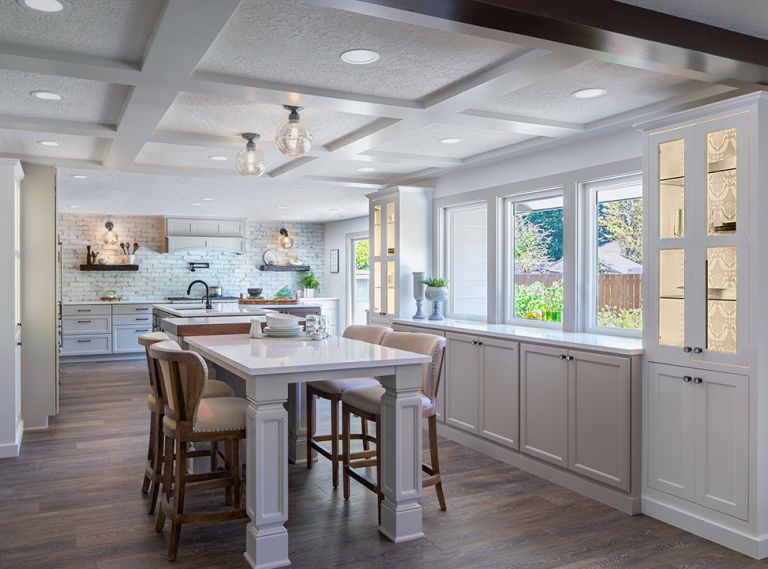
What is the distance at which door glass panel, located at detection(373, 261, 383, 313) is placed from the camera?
6.57m

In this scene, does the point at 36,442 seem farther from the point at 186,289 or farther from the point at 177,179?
the point at 186,289

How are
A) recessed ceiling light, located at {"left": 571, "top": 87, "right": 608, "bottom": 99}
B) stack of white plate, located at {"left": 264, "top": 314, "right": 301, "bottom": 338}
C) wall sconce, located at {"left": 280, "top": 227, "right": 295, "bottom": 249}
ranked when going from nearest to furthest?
1. recessed ceiling light, located at {"left": 571, "top": 87, "right": 608, "bottom": 99}
2. stack of white plate, located at {"left": 264, "top": 314, "right": 301, "bottom": 338}
3. wall sconce, located at {"left": 280, "top": 227, "right": 295, "bottom": 249}

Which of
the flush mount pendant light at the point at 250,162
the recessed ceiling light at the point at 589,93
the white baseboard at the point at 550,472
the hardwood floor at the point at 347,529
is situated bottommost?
the hardwood floor at the point at 347,529

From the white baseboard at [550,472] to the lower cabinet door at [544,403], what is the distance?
6 cm

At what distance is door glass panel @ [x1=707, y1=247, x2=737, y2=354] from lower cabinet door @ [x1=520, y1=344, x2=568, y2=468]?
3.18 feet

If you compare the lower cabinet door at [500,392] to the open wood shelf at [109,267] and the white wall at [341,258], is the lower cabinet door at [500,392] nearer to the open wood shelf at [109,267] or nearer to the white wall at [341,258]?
the white wall at [341,258]

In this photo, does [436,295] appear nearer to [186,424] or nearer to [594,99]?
[594,99]

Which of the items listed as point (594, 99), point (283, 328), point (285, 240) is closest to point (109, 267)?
point (285, 240)

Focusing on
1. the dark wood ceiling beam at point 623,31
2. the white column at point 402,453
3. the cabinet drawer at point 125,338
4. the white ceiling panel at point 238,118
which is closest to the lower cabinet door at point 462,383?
the white column at point 402,453

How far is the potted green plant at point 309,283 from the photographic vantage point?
11.8m

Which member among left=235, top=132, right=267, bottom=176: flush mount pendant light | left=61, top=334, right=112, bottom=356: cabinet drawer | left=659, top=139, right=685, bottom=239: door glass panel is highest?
left=235, top=132, right=267, bottom=176: flush mount pendant light

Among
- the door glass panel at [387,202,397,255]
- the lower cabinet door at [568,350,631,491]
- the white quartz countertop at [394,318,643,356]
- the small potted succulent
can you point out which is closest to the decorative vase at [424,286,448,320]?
the small potted succulent

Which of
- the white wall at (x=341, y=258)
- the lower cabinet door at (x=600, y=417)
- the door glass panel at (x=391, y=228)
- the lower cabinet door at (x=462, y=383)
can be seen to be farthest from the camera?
the white wall at (x=341, y=258)

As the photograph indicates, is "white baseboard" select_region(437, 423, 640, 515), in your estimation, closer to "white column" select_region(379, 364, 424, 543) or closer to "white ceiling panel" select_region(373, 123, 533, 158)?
"white column" select_region(379, 364, 424, 543)
